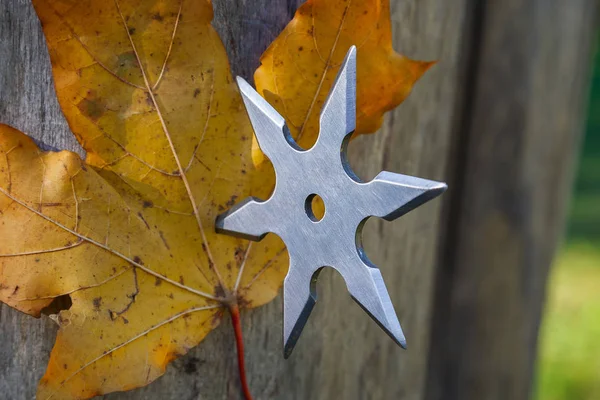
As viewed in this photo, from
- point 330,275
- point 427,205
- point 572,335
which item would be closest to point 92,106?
point 330,275

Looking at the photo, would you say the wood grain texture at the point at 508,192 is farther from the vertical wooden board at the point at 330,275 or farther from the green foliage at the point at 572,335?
the green foliage at the point at 572,335

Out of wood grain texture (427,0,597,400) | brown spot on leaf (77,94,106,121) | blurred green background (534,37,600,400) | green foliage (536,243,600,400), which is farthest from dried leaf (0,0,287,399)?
green foliage (536,243,600,400)

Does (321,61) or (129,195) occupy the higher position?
(321,61)

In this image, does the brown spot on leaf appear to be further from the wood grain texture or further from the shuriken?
the wood grain texture

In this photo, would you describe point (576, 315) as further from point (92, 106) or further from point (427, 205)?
point (92, 106)

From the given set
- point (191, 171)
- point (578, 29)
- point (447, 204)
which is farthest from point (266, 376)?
point (578, 29)

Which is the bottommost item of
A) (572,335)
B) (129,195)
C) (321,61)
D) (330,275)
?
(572,335)

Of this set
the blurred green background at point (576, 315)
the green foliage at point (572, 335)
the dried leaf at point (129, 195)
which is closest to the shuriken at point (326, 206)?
the dried leaf at point (129, 195)
